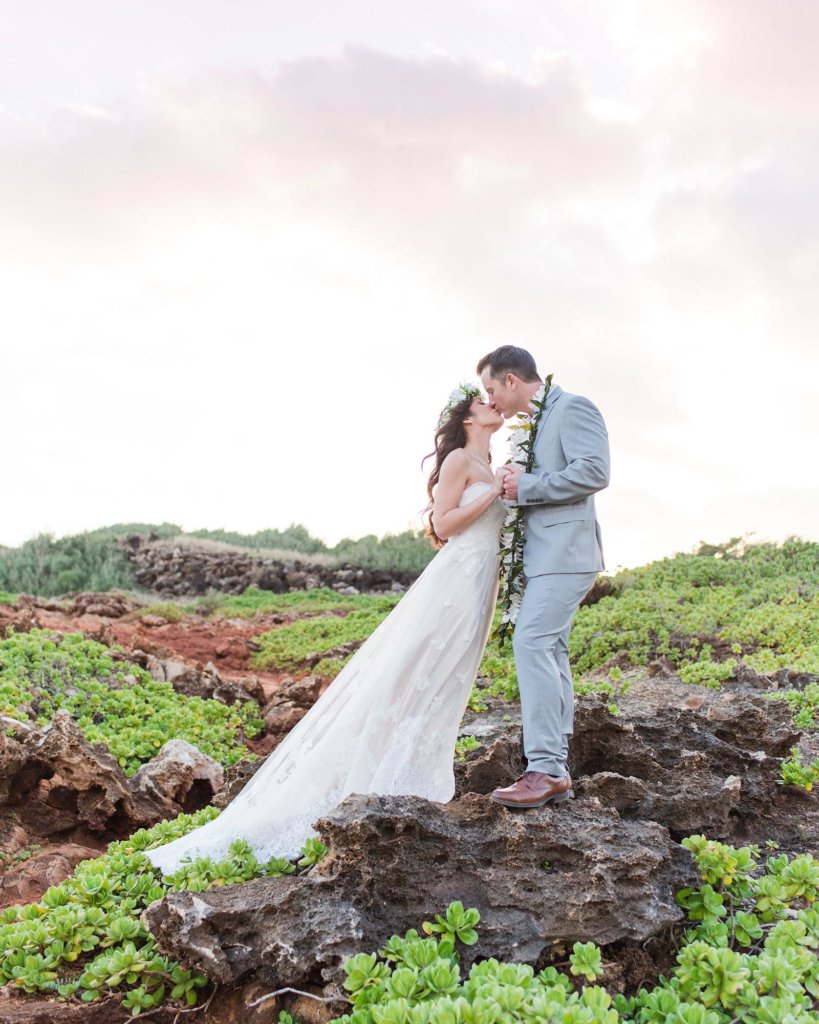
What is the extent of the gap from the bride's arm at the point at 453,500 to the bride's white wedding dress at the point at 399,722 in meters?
0.08

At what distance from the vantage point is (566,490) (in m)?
4.82

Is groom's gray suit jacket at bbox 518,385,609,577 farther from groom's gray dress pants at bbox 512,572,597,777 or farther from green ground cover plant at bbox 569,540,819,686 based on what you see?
green ground cover plant at bbox 569,540,819,686

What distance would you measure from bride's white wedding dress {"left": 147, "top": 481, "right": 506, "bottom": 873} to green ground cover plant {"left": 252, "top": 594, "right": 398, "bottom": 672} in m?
9.80

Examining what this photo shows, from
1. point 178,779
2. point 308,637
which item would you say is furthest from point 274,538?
point 178,779

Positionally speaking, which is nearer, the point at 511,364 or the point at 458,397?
the point at 511,364

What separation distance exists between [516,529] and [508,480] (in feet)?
1.02

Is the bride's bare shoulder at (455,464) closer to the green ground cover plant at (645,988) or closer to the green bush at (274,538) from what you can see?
the green ground cover plant at (645,988)

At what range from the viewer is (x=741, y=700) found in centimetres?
720

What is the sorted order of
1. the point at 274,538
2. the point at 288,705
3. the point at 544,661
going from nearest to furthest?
1. the point at 544,661
2. the point at 288,705
3. the point at 274,538

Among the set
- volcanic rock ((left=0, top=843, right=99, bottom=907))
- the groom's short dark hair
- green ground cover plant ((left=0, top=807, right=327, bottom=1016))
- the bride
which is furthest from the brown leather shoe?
volcanic rock ((left=0, top=843, right=99, bottom=907))

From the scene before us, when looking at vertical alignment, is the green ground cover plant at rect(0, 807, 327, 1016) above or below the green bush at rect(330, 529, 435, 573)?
below

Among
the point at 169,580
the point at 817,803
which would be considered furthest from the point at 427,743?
the point at 169,580

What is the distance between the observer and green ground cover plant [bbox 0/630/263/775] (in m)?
9.45

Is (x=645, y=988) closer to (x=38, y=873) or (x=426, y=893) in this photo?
(x=426, y=893)
